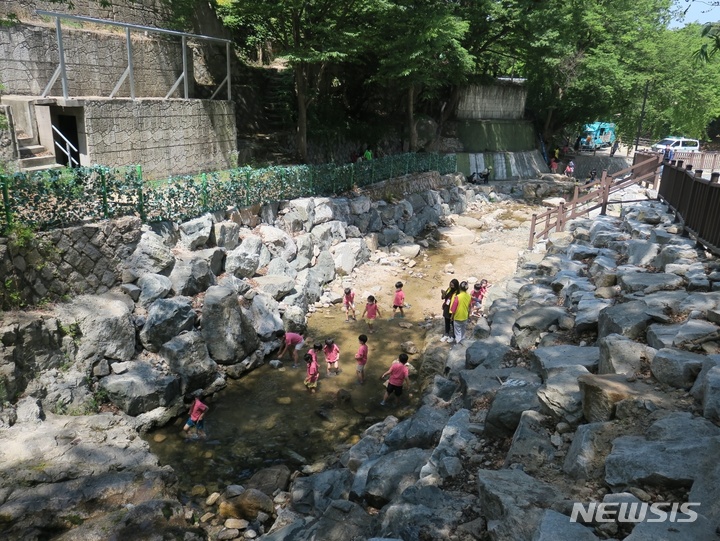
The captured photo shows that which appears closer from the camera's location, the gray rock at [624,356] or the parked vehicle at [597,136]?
the gray rock at [624,356]

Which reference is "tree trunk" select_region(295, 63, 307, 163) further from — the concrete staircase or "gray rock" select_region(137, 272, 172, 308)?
"gray rock" select_region(137, 272, 172, 308)

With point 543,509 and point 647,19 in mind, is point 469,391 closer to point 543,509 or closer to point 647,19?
point 543,509

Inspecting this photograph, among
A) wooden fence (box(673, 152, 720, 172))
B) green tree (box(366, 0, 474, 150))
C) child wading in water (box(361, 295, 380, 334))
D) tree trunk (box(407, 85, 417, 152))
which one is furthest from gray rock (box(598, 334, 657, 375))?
wooden fence (box(673, 152, 720, 172))

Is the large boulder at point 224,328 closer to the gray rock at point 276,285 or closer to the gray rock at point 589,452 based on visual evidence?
the gray rock at point 276,285

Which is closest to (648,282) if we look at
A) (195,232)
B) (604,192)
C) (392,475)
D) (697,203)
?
(697,203)

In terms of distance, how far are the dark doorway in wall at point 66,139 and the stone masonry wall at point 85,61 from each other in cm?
119

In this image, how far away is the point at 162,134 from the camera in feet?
50.7

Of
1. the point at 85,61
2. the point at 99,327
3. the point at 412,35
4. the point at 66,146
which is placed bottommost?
the point at 99,327

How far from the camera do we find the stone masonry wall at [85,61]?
13.7m

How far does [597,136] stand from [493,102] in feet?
57.6

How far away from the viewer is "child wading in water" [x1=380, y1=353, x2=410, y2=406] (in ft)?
31.8

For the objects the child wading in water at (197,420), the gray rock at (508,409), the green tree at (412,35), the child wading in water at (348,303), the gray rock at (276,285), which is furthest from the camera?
the green tree at (412,35)

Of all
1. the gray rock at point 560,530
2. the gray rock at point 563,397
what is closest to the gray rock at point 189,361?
the gray rock at point 563,397

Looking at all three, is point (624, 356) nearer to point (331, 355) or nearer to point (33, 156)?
point (331, 355)
